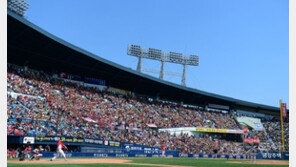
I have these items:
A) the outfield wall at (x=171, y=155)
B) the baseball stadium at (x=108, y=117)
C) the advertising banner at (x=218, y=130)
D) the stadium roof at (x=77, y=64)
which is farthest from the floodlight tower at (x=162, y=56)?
the outfield wall at (x=171, y=155)

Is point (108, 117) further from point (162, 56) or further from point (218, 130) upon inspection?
point (162, 56)

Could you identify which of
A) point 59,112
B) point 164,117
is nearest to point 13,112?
point 59,112

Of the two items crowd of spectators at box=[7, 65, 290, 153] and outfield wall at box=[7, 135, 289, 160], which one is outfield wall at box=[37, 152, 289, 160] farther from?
crowd of spectators at box=[7, 65, 290, 153]

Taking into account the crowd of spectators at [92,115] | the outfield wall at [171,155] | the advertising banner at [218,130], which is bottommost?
the outfield wall at [171,155]

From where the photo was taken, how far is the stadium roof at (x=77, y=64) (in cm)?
3529

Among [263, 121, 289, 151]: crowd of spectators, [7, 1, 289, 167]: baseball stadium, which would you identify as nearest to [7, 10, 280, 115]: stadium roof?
[7, 1, 289, 167]: baseball stadium

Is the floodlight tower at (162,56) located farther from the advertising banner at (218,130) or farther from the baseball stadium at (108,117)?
the advertising banner at (218,130)

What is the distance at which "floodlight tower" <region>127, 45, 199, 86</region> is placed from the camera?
68438mm

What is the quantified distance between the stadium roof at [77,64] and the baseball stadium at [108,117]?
12 centimetres

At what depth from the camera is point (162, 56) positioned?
7100 cm

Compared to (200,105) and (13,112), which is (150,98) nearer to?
(200,105)

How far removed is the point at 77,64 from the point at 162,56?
29418 millimetres

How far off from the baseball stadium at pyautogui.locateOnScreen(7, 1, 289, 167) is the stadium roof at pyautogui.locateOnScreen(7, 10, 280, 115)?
0.12 metres

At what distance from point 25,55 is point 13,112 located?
1325cm
